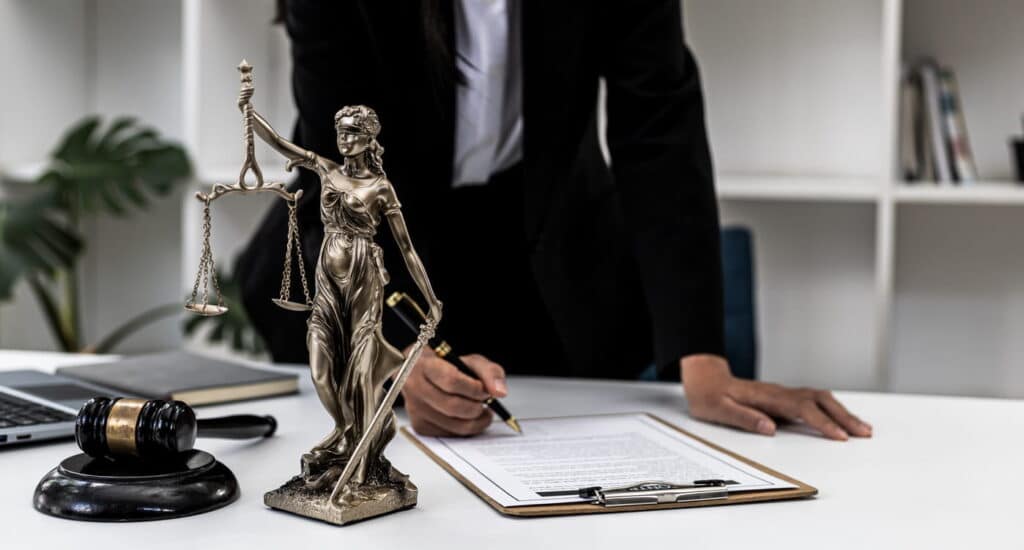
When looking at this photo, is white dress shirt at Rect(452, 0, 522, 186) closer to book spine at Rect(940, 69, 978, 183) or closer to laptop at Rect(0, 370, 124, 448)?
laptop at Rect(0, 370, 124, 448)

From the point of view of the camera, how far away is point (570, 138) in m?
1.33

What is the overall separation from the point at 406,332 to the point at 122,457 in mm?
387

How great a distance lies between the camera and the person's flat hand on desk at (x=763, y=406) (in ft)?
3.37

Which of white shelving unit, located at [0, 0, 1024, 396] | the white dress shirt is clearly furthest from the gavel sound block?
white shelving unit, located at [0, 0, 1024, 396]

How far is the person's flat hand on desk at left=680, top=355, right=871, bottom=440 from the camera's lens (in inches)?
40.4

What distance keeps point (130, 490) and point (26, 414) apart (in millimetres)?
295

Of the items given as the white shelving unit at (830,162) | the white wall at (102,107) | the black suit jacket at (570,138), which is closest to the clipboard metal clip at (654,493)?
the black suit jacket at (570,138)

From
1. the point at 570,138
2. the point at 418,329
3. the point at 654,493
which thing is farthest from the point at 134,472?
the point at 570,138

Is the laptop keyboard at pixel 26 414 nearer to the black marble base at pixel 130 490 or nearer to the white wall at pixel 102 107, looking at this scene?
the black marble base at pixel 130 490

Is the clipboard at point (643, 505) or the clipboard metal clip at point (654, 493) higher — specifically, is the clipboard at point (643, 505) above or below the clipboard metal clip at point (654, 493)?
below

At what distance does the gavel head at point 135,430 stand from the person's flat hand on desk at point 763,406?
52 centimetres

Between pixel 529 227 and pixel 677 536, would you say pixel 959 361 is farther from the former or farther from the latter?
pixel 677 536

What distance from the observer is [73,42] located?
10.9 feet

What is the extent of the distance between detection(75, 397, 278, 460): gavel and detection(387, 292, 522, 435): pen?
17 centimetres
